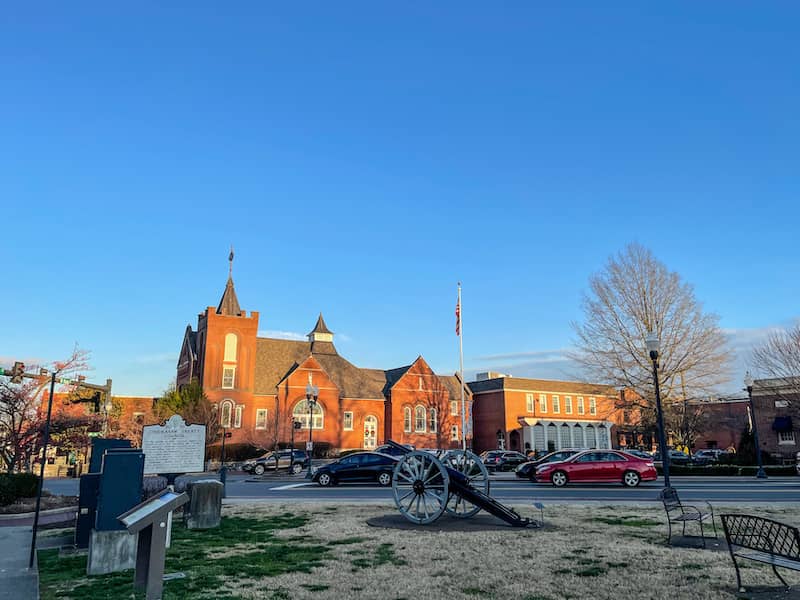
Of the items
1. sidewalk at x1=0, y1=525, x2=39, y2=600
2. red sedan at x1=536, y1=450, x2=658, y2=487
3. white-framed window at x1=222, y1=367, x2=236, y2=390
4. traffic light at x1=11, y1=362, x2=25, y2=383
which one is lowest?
sidewalk at x1=0, y1=525, x2=39, y2=600

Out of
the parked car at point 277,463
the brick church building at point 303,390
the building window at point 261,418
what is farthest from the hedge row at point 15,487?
the building window at point 261,418

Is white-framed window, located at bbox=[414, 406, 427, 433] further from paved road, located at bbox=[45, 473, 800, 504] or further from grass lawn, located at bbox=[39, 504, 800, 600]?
grass lawn, located at bbox=[39, 504, 800, 600]

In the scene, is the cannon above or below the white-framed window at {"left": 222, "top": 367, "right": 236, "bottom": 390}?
below

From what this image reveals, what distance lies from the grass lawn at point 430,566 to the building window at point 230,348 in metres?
44.2

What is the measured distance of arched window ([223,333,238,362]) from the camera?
5597cm

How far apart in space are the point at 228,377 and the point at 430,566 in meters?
49.2

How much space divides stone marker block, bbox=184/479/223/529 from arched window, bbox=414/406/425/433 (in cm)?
5017

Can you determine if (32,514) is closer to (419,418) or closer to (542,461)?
(542,461)

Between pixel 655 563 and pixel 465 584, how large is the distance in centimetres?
314

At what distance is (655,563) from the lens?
8.95 meters

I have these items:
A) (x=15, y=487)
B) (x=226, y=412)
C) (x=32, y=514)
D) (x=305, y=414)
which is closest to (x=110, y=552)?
(x=32, y=514)

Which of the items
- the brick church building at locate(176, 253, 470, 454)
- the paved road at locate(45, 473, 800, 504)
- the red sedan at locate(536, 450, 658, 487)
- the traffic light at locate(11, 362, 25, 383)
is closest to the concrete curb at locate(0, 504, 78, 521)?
the traffic light at locate(11, 362, 25, 383)

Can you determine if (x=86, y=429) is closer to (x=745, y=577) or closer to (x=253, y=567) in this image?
(x=253, y=567)

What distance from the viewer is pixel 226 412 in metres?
54.0
